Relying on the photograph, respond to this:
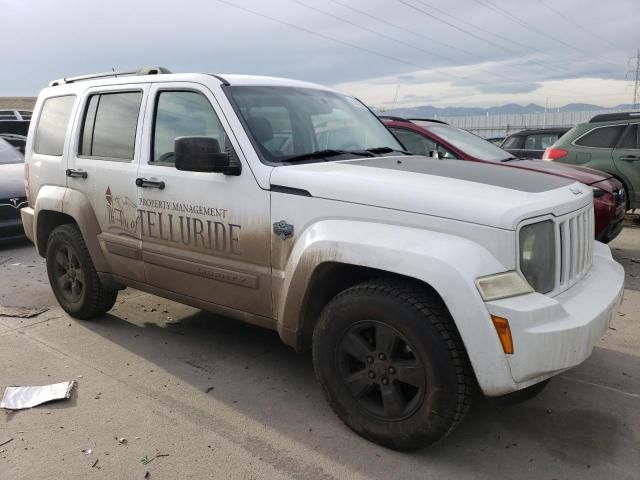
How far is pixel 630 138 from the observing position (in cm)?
841

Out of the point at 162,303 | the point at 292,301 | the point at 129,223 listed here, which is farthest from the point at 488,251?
the point at 162,303

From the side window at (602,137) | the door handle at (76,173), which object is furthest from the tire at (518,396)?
the side window at (602,137)

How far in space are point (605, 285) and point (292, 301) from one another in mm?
1703

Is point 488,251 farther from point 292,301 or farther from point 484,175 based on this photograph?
point 292,301

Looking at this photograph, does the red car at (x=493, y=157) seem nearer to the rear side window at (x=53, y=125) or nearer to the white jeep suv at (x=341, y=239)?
the white jeep suv at (x=341, y=239)

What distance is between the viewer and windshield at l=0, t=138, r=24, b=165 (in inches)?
346

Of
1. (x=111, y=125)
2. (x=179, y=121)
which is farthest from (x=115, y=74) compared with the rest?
(x=179, y=121)

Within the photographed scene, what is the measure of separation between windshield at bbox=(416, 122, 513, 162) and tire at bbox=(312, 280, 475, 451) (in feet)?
13.3

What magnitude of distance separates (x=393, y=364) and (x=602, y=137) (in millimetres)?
7407

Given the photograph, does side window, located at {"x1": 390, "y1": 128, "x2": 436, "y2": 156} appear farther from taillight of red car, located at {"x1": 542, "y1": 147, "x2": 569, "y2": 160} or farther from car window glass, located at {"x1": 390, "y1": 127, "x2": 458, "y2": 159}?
taillight of red car, located at {"x1": 542, "y1": 147, "x2": 569, "y2": 160}

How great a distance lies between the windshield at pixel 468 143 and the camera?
6.48 m

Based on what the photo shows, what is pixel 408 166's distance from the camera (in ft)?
10.9

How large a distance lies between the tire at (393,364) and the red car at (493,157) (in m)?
3.53

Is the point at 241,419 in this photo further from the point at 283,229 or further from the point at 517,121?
the point at 517,121
